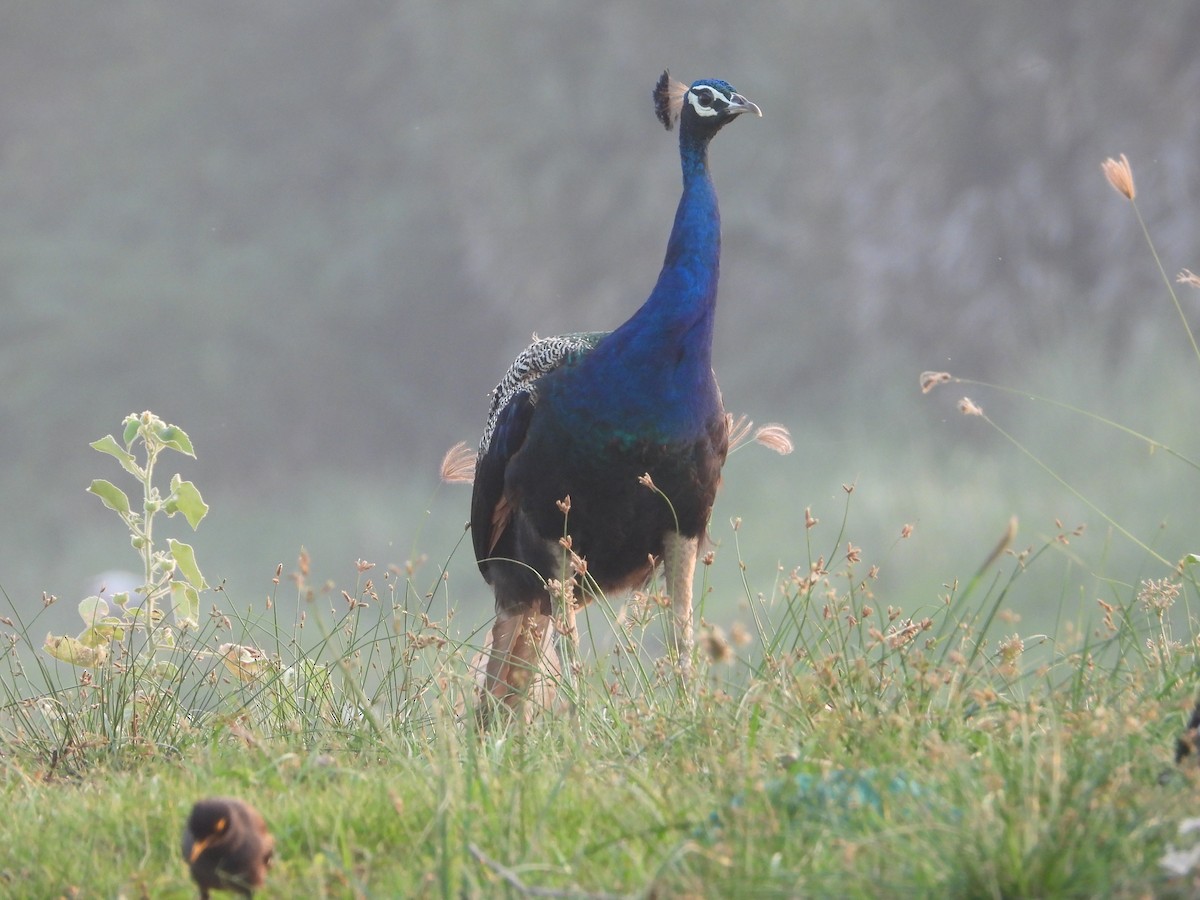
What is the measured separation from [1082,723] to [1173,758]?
33 cm

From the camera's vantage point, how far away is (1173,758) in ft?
7.39

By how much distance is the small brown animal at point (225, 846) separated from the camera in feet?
6.90

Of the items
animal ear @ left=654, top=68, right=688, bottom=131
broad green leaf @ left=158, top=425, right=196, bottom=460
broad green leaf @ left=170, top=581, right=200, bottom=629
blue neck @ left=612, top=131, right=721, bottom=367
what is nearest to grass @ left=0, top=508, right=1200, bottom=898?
broad green leaf @ left=170, top=581, right=200, bottom=629

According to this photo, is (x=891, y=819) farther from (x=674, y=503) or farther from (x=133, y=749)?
(x=674, y=503)

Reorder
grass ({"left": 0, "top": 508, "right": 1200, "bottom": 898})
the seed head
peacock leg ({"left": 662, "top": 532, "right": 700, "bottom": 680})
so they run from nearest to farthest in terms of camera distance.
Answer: grass ({"left": 0, "top": 508, "right": 1200, "bottom": 898})
the seed head
peacock leg ({"left": 662, "top": 532, "right": 700, "bottom": 680})

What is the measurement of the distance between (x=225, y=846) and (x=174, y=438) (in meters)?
2.16

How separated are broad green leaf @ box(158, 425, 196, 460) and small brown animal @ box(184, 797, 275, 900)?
2034 millimetres

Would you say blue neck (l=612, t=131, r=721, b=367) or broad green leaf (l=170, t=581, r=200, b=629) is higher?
blue neck (l=612, t=131, r=721, b=367)

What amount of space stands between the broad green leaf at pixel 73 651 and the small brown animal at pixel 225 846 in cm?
189

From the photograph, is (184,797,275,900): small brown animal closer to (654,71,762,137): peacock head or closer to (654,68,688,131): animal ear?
(654,71,762,137): peacock head

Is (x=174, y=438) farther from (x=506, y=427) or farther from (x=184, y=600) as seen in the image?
(x=506, y=427)

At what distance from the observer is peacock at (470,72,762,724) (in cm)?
444

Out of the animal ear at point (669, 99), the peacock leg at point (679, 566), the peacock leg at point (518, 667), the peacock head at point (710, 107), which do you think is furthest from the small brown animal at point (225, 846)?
the animal ear at point (669, 99)

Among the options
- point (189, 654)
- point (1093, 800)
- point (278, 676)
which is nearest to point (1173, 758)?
point (1093, 800)
